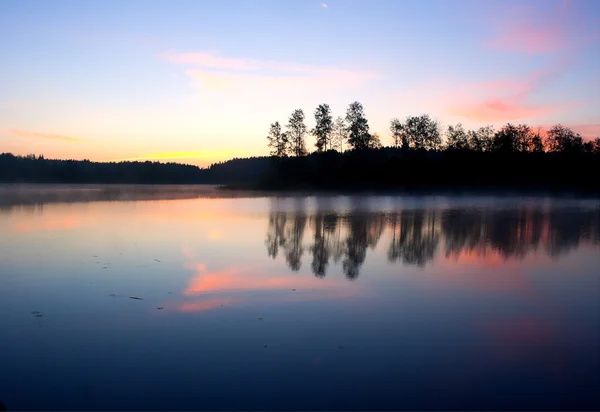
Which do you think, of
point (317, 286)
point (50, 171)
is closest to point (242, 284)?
point (317, 286)

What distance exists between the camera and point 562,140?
91.0 metres

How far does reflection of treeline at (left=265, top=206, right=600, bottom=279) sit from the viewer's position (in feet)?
48.4

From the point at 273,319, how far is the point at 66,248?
1104cm

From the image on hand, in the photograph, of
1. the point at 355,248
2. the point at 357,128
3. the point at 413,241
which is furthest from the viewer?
the point at 357,128

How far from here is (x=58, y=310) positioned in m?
8.56

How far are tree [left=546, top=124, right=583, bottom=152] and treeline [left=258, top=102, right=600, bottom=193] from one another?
647mm

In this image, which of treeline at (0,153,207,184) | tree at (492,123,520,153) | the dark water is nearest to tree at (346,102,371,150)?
tree at (492,123,520,153)

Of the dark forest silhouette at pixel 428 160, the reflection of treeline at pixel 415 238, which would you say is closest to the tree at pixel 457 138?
the dark forest silhouette at pixel 428 160

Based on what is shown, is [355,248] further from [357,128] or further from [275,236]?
[357,128]

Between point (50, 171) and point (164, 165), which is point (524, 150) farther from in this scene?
point (50, 171)

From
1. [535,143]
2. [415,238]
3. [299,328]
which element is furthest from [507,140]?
[299,328]

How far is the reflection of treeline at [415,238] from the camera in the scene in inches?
581

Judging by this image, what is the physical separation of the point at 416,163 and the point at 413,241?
6351 centimetres

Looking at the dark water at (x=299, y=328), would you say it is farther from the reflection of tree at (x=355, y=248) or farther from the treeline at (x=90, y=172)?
the treeline at (x=90, y=172)
